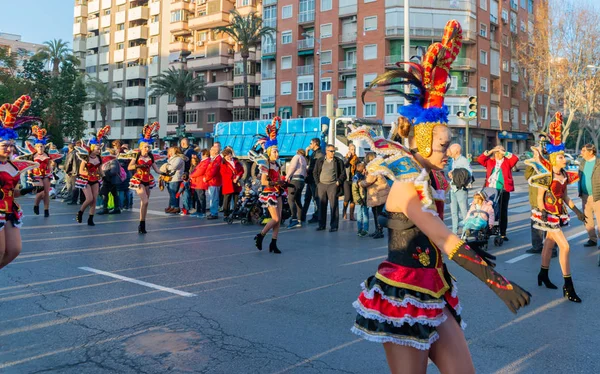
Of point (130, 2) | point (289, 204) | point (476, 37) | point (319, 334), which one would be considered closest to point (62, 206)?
point (289, 204)

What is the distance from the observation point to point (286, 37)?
59719 mm

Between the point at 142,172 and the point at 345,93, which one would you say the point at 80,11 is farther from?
the point at 142,172

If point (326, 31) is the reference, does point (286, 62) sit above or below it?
below

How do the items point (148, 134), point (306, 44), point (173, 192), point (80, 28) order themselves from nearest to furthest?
point (148, 134), point (173, 192), point (306, 44), point (80, 28)

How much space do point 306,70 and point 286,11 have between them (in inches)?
275

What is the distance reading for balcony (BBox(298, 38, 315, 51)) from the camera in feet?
190

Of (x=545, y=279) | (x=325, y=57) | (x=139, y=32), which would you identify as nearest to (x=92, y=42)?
(x=139, y=32)

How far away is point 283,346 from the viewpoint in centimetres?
486

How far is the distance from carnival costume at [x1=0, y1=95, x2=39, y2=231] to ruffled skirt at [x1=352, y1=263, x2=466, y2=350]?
492cm

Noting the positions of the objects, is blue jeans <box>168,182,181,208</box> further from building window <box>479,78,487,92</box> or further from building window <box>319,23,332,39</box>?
building window <box>479,78,487,92</box>

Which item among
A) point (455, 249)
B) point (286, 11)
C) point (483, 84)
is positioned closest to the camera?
point (455, 249)

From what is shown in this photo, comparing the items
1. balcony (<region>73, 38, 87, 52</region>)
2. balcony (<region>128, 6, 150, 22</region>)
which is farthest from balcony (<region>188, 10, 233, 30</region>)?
balcony (<region>73, 38, 87, 52</region>)

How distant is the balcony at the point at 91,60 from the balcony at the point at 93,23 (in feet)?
14.2

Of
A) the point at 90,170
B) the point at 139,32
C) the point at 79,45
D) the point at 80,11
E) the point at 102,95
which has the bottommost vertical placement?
the point at 90,170
